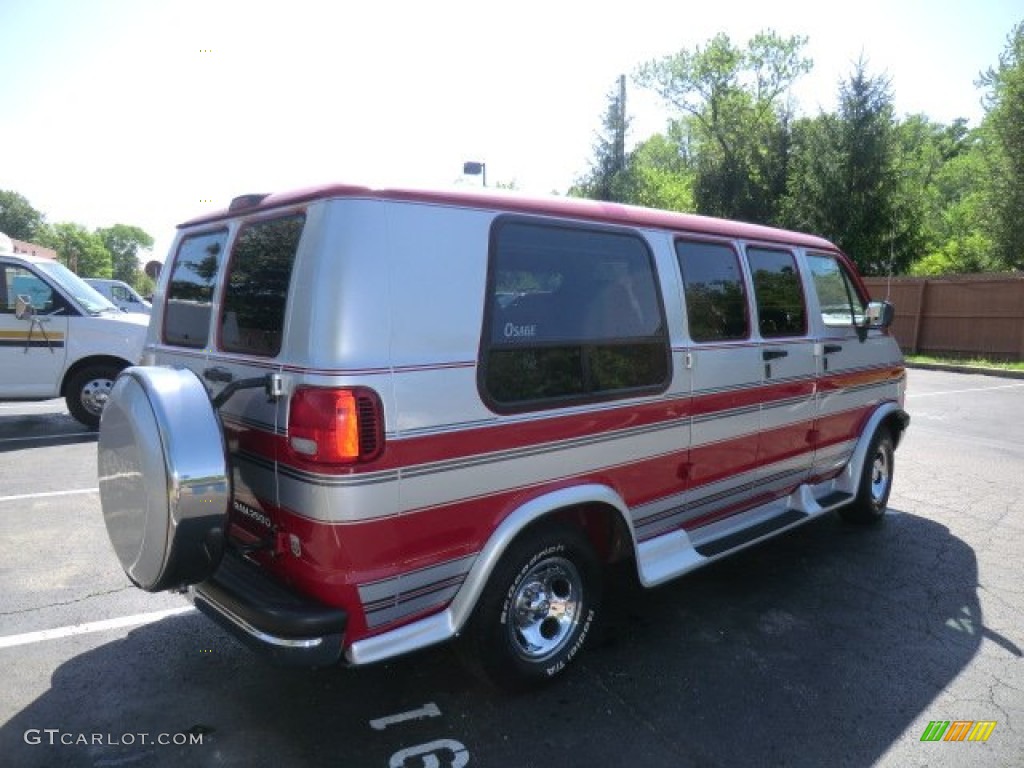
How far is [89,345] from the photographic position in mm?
8320

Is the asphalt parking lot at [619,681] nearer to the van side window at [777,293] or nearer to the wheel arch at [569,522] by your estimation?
the wheel arch at [569,522]

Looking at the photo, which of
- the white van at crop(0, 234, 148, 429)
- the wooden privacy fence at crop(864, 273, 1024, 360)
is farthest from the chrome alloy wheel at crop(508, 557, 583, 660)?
the wooden privacy fence at crop(864, 273, 1024, 360)

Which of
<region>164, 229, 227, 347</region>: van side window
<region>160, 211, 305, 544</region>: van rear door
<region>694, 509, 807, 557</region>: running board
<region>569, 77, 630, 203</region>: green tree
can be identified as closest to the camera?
<region>160, 211, 305, 544</region>: van rear door

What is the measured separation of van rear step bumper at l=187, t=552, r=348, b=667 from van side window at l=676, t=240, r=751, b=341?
2306 millimetres

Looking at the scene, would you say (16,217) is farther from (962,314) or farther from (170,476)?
(170,476)

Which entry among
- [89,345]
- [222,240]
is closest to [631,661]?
[222,240]

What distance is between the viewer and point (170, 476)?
7.91ft

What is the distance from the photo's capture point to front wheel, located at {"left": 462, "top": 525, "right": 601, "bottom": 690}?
2.87 metres

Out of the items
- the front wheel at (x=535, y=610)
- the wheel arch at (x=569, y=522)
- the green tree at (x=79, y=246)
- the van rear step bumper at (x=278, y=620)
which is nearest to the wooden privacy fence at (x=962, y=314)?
the wheel arch at (x=569, y=522)

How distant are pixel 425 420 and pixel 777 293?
282cm

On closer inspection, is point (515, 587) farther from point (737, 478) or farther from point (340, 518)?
point (737, 478)

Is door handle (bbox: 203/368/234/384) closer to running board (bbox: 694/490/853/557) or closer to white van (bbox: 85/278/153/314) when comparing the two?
running board (bbox: 694/490/853/557)

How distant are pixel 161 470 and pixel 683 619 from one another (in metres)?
2.78

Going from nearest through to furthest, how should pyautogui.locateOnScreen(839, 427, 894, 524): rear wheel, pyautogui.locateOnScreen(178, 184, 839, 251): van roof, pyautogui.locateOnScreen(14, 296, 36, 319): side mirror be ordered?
pyautogui.locateOnScreen(178, 184, 839, 251): van roof → pyautogui.locateOnScreen(839, 427, 894, 524): rear wheel → pyautogui.locateOnScreen(14, 296, 36, 319): side mirror
